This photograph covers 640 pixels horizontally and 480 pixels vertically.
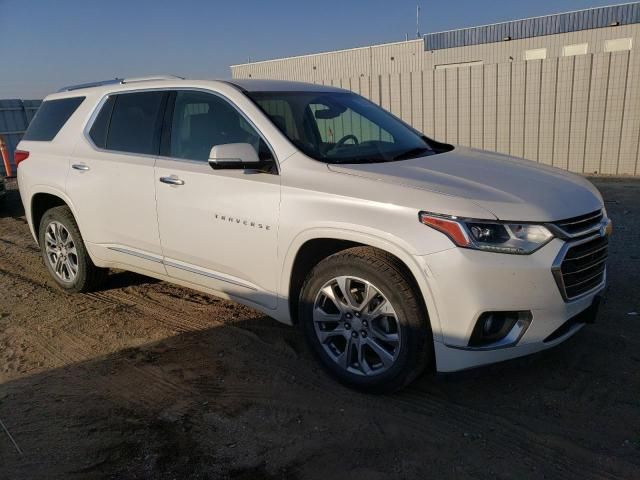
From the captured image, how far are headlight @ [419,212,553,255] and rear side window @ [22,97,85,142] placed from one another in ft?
12.4

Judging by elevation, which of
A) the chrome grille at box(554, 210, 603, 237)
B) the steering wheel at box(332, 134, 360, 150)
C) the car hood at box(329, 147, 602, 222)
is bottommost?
the chrome grille at box(554, 210, 603, 237)

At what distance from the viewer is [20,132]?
15.1 metres

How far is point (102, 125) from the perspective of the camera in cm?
467

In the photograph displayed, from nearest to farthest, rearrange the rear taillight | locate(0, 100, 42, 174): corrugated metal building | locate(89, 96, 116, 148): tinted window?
locate(89, 96, 116, 148): tinted window → the rear taillight → locate(0, 100, 42, 174): corrugated metal building

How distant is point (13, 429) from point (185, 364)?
108cm

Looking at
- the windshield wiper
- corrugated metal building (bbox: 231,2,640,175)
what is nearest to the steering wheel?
the windshield wiper

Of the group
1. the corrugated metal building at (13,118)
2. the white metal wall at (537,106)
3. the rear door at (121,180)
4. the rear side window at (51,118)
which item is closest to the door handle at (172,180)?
the rear door at (121,180)

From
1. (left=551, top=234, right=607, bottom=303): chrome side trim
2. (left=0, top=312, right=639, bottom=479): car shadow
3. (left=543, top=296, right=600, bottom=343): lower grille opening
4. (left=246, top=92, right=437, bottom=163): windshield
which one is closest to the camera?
(left=0, top=312, right=639, bottom=479): car shadow

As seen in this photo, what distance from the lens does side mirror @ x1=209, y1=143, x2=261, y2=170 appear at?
3348 millimetres

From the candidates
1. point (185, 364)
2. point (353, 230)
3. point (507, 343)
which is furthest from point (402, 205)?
point (185, 364)

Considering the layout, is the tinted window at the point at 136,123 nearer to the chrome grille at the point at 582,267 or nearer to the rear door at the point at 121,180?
the rear door at the point at 121,180

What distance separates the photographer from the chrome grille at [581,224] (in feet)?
9.36

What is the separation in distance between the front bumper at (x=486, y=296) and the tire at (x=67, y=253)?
347 cm

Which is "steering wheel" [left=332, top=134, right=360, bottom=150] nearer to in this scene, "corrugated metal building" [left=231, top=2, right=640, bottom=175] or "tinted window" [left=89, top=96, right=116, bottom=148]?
"tinted window" [left=89, top=96, right=116, bottom=148]
